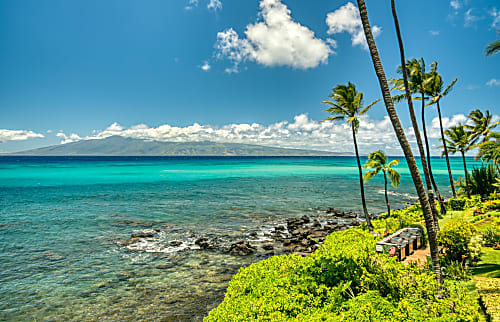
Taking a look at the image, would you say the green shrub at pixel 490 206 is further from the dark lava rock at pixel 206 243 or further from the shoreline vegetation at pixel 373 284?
the dark lava rock at pixel 206 243

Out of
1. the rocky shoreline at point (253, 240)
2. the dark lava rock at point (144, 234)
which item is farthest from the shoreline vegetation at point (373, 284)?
the dark lava rock at point (144, 234)

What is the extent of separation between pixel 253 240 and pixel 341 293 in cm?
1194

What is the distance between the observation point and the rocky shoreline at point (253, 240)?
15977 mm

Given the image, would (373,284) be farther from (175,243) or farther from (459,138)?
(459,138)

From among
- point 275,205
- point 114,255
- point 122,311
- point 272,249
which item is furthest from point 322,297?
point 275,205

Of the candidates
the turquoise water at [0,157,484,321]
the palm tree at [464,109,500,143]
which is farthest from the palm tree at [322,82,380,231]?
the palm tree at [464,109,500,143]

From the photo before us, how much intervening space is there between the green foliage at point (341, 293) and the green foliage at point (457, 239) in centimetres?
317

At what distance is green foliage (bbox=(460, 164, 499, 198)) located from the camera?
2561 centimetres

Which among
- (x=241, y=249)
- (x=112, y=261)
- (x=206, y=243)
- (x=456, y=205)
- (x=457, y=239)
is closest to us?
(x=457, y=239)

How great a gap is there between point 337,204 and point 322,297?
29282 millimetres

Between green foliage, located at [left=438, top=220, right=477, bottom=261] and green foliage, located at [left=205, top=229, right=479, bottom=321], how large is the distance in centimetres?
317

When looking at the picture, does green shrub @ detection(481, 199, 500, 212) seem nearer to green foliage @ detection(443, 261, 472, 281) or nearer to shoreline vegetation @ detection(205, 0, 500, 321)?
shoreline vegetation @ detection(205, 0, 500, 321)

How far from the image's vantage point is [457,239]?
8.81m

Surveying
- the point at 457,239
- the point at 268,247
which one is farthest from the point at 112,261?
the point at 457,239
